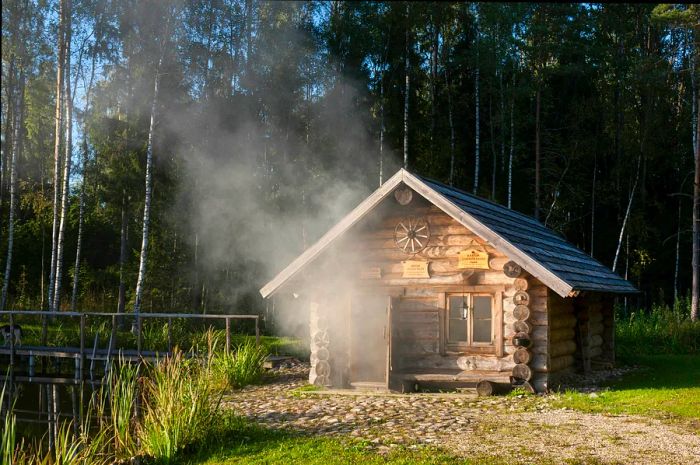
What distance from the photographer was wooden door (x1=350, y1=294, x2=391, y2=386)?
1372cm

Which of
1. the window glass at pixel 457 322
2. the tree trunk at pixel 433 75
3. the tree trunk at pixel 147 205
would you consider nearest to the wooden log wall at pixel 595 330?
the window glass at pixel 457 322

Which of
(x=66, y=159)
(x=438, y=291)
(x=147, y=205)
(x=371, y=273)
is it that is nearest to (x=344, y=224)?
(x=371, y=273)

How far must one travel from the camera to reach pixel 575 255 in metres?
16.2

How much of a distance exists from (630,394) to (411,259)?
442 cm

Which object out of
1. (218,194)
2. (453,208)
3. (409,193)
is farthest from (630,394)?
(218,194)

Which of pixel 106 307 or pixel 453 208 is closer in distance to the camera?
pixel 453 208

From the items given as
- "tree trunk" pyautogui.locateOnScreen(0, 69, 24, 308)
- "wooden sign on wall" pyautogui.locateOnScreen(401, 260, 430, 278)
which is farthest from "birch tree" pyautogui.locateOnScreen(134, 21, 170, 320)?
"wooden sign on wall" pyautogui.locateOnScreen(401, 260, 430, 278)

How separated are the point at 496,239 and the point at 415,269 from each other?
1.81m

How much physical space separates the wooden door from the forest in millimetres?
12011

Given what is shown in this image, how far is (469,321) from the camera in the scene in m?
12.9

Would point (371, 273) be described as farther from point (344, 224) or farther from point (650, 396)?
point (650, 396)

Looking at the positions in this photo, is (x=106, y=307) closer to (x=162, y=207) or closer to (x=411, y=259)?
(x=162, y=207)

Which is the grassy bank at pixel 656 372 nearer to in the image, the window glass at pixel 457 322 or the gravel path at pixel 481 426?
the gravel path at pixel 481 426

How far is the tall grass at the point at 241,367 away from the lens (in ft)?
44.8
